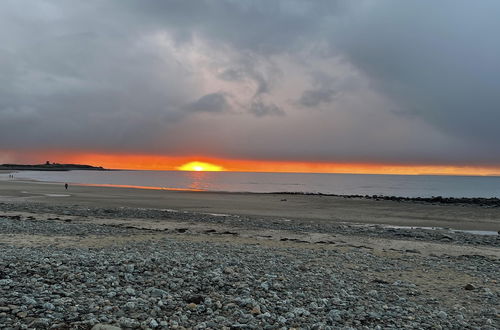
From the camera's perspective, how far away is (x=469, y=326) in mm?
7266

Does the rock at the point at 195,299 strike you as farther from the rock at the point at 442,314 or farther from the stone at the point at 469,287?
the stone at the point at 469,287

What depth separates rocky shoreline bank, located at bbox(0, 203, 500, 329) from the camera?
652cm

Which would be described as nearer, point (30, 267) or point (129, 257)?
point (30, 267)

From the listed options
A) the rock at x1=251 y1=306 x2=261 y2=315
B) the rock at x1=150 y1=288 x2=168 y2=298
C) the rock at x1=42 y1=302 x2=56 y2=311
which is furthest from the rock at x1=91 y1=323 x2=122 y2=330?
the rock at x1=251 y1=306 x2=261 y2=315

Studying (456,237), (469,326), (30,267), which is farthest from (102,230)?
(456,237)

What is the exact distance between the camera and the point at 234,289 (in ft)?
27.6

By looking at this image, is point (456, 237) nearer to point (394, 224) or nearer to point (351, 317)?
point (394, 224)

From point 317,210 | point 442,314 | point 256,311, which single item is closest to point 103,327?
point 256,311

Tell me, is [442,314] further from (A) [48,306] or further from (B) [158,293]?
(A) [48,306]

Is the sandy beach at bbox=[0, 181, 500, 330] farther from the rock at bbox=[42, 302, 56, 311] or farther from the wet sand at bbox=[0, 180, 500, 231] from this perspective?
the wet sand at bbox=[0, 180, 500, 231]

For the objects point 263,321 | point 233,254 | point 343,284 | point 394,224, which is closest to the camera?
point 263,321

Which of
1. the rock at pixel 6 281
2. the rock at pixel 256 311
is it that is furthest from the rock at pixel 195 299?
the rock at pixel 6 281

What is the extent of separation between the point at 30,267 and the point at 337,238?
17.1m

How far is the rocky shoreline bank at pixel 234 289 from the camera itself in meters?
6.52
